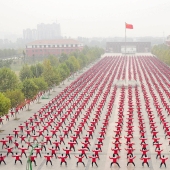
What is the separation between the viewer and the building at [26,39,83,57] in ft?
289

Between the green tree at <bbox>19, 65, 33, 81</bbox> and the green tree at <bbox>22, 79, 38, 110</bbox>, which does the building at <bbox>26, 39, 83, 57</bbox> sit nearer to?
the green tree at <bbox>19, 65, 33, 81</bbox>

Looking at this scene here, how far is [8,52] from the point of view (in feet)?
298

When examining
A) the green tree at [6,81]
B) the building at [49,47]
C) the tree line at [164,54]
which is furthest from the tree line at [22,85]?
the building at [49,47]

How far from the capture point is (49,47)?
89250 millimetres

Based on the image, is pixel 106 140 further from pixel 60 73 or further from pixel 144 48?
pixel 144 48

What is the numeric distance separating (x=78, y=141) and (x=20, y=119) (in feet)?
21.6

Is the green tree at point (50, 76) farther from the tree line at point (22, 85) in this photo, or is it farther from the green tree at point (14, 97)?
the green tree at point (14, 97)

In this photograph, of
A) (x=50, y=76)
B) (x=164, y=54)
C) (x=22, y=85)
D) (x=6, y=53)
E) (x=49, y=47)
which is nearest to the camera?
(x=22, y=85)

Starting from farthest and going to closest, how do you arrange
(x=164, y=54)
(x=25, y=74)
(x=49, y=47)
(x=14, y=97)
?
(x=49, y=47), (x=164, y=54), (x=25, y=74), (x=14, y=97)

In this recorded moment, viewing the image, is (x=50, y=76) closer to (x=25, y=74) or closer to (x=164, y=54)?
(x=25, y=74)

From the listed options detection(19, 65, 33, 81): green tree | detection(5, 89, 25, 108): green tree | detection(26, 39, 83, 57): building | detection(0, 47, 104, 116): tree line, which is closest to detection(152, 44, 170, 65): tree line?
detection(0, 47, 104, 116): tree line

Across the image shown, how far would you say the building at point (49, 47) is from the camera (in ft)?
289

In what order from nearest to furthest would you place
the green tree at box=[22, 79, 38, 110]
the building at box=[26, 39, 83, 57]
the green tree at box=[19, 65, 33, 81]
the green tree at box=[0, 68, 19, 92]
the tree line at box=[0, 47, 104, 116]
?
the tree line at box=[0, 47, 104, 116] < the green tree at box=[22, 79, 38, 110] < the green tree at box=[0, 68, 19, 92] < the green tree at box=[19, 65, 33, 81] < the building at box=[26, 39, 83, 57]

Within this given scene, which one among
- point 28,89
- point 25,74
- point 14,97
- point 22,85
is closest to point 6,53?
point 25,74
